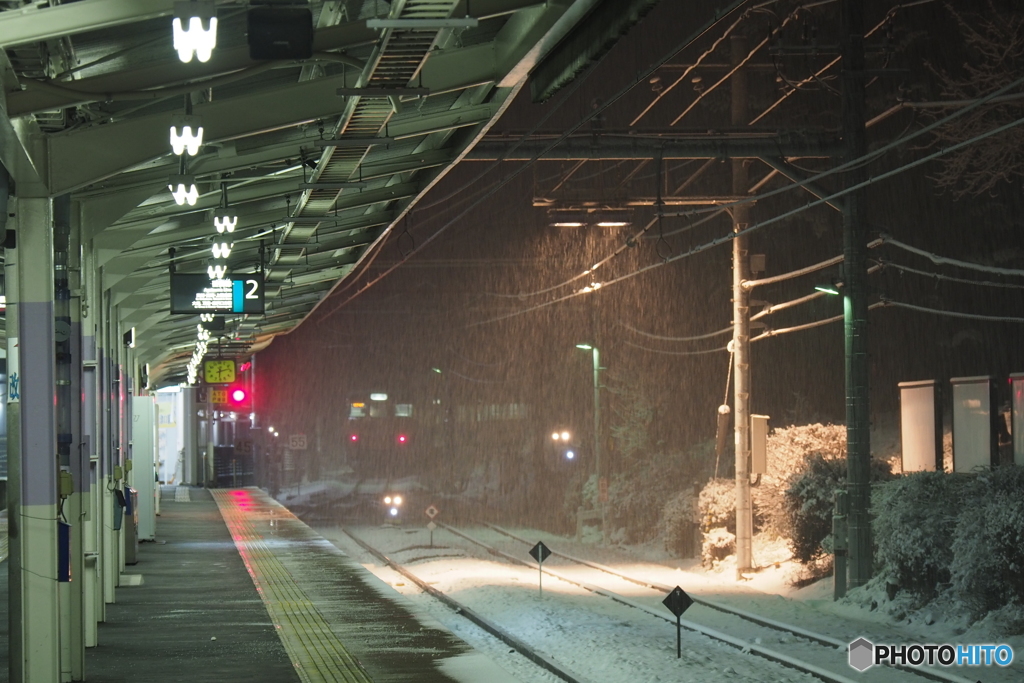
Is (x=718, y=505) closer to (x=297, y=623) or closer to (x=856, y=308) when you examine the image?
(x=856, y=308)

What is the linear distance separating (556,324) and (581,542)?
23.1 meters

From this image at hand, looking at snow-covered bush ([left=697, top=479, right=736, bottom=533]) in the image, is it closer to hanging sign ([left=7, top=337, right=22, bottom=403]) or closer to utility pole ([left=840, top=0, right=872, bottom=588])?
utility pole ([left=840, top=0, right=872, bottom=588])

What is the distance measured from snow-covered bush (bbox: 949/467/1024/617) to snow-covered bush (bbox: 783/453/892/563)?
5.69 m

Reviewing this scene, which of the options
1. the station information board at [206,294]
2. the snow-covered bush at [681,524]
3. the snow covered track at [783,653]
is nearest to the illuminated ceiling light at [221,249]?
the station information board at [206,294]

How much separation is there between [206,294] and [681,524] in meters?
17.2

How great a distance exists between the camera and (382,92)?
27.3 feet

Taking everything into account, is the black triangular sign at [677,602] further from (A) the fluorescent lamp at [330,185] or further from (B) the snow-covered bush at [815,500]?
(B) the snow-covered bush at [815,500]

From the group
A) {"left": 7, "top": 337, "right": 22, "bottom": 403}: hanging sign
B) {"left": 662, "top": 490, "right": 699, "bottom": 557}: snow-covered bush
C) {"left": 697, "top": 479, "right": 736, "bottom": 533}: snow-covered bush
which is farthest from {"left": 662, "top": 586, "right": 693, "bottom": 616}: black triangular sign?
{"left": 662, "top": 490, "right": 699, "bottom": 557}: snow-covered bush

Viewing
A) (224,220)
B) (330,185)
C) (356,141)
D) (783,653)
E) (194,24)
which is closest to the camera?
(194,24)

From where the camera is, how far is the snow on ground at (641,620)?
46.1 ft

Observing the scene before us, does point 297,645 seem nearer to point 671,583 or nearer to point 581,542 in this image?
point 671,583

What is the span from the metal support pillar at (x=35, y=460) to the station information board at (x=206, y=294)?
7704 millimetres

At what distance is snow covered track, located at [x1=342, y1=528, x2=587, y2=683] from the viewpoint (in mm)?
13395

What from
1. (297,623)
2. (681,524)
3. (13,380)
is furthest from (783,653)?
(681,524)
